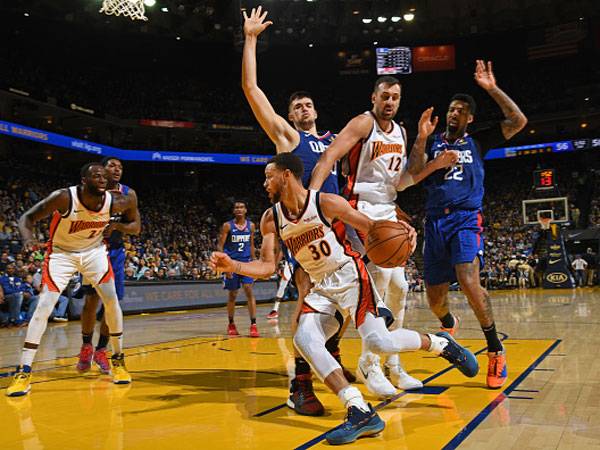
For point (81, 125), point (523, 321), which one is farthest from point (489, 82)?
point (81, 125)

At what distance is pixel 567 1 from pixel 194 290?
23851mm

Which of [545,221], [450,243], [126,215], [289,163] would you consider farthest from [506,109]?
[545,221]

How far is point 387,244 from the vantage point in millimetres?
3547

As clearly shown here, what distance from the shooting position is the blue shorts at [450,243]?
15.7ft

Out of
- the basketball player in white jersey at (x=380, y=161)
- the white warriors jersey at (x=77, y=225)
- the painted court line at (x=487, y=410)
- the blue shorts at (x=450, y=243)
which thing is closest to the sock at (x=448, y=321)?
the blue shorts at (x=450, y=243)

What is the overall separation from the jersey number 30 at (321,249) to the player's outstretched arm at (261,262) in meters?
0.30

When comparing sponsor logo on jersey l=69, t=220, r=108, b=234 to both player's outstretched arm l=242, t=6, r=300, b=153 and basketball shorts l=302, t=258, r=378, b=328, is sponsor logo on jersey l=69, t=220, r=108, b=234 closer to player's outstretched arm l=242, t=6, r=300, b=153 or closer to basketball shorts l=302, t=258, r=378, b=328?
player's outstretched arm l=242, t=6, r=300, b=153

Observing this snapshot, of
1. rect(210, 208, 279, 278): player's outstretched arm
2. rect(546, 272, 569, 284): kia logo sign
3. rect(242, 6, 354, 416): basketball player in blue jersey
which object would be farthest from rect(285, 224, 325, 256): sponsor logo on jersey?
rect(546, 272, 569, 284): kia logo sign

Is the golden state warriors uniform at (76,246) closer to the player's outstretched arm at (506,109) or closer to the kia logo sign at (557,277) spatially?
the player's outstretched arm at (506,109)

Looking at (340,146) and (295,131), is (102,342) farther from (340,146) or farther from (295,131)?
(340,146)

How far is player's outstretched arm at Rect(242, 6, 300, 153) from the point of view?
14.6ft

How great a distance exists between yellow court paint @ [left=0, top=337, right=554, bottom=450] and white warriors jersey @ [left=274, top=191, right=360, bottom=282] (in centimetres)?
97

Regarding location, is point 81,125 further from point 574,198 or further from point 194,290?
point 574,198

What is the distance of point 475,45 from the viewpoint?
33125 millimetres
